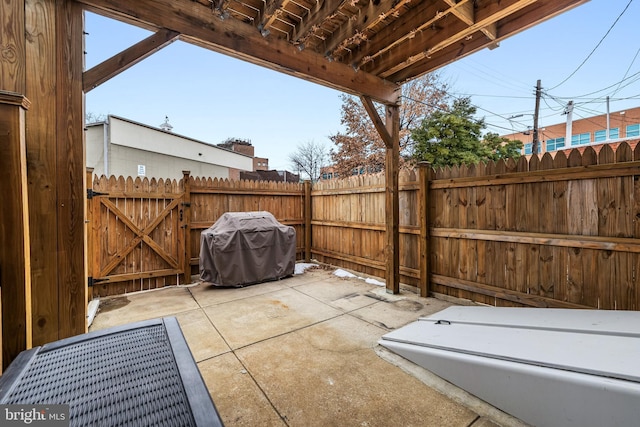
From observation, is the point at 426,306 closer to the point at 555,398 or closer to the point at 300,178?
the point at 555,398

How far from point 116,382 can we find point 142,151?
11867 millimetres

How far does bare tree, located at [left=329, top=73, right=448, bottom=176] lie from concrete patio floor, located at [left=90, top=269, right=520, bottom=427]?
8572 mm

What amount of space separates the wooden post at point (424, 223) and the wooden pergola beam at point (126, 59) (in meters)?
3.38

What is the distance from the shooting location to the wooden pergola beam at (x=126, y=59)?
2.08 m

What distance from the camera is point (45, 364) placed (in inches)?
43.4

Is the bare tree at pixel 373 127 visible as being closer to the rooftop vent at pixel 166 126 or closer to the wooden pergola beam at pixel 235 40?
the wooden pergola beam at pixel 235 40

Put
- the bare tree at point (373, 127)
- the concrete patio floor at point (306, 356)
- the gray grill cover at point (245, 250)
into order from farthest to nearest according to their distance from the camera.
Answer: the bare tree at point (373, 127)
the gray grill cover at point (245, 250)
the concrete patio floor at point (306, 356)

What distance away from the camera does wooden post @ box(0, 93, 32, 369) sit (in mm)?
1264

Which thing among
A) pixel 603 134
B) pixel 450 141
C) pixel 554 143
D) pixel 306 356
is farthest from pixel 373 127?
pixel 603 134

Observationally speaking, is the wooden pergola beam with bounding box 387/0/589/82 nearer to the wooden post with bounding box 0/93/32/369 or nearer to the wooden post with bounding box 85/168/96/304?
the wooden post with bounding box 0/93/32/369

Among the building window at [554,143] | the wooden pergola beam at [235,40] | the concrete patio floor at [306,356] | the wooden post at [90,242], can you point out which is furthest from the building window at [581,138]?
the wooden post at [90,242]

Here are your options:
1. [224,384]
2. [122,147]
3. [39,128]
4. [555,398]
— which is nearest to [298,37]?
[39,128]

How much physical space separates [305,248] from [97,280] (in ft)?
12.6

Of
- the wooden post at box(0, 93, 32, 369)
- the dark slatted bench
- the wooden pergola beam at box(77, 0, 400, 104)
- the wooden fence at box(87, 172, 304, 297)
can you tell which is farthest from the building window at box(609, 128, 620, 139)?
the wooden post at box(0, 93, 32, 369)
